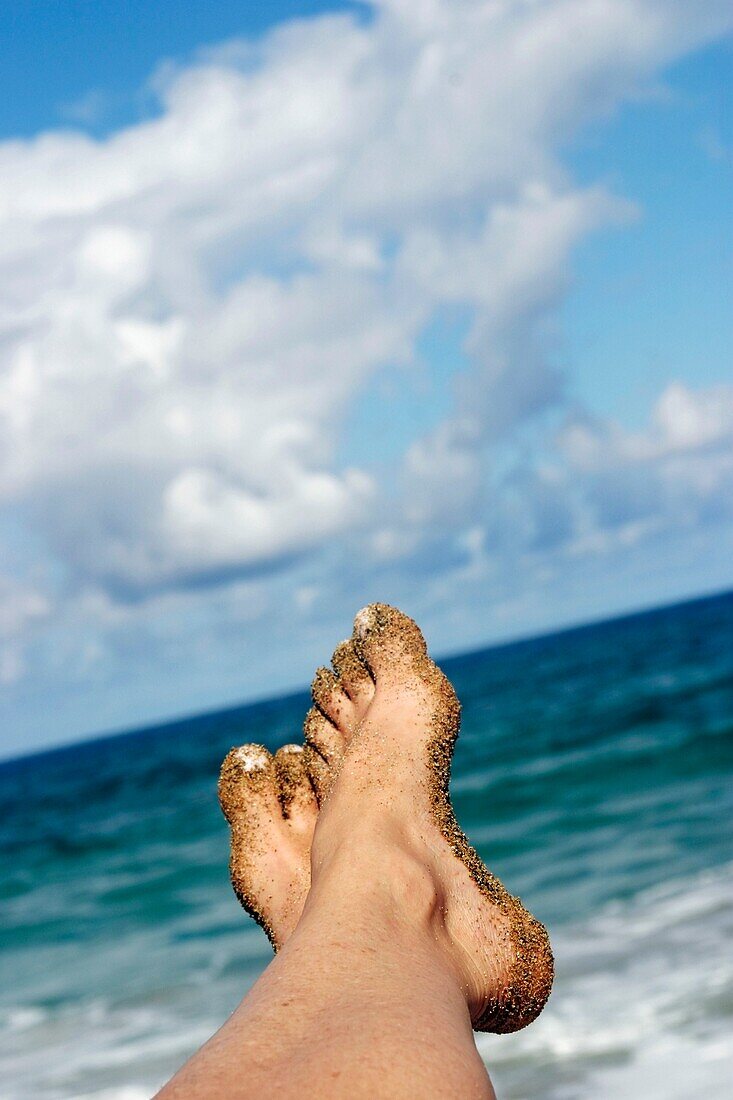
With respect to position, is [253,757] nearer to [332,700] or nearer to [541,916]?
[332,700]

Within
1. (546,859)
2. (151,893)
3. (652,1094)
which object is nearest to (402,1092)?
(652,1094)

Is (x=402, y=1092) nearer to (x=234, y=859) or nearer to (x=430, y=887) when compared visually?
(x=430, y=887)

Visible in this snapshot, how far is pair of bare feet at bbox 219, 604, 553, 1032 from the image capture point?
2.23 metres

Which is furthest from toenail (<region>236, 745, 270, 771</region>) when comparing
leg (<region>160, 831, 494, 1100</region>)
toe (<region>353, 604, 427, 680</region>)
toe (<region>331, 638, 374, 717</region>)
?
leg (<region>160, 831, 494, 1100</region>)

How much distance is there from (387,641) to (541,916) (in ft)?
10.7

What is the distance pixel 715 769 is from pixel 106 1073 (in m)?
6.94

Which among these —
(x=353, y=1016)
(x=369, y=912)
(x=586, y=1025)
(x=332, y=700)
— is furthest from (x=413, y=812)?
(x=586, y=1025)

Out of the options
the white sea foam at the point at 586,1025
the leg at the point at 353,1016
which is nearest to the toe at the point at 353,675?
the leg at the point at 353,1016

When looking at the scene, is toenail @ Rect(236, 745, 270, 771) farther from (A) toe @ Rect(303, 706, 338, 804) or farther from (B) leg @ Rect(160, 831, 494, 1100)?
(B) leg @ Rect(160, 831, 494, 1100)

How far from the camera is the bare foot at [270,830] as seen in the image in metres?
2.83

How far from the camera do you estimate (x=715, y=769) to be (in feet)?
32.6

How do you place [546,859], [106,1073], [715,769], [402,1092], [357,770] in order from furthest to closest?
[715,769], [546,859], [106,1073], [357,770], [402,1092]

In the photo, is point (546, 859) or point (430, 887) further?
point (546, 859)

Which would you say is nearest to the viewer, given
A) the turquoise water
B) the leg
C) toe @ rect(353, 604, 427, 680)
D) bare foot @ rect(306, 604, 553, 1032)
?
the leg
